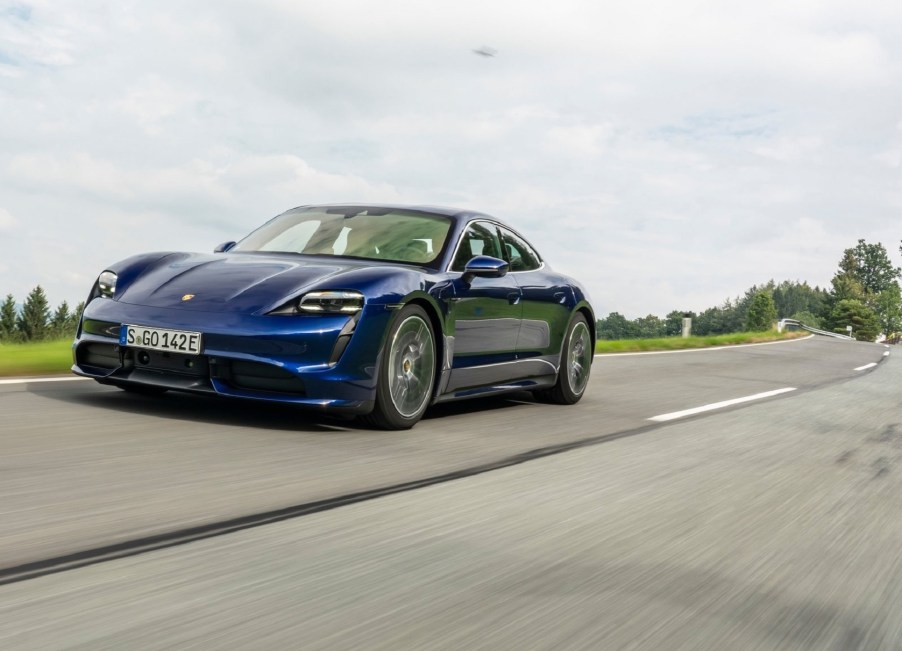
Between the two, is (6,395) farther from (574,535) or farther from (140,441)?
(574,535)

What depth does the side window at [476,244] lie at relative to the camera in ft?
22.9

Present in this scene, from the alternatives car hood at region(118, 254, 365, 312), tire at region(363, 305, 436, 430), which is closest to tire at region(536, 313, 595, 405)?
tire at region(363, 305, 436, 430)

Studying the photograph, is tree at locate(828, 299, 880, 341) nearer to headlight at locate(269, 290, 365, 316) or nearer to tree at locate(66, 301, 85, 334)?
tree at locate(66, 301, 85, 334)

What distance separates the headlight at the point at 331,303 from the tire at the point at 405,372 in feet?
0.97

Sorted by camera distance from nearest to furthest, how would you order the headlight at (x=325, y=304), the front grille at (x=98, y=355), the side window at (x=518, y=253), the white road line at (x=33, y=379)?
1. the headlight at (x=325, y=304)
2. the front grille at (x=98, y=355)
3. the white road line at (x=33, y=379)
4. the side window at (x=518, y=253)

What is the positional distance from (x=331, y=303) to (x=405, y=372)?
0.68m

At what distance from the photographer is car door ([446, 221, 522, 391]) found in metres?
6.72

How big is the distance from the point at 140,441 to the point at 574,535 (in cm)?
233

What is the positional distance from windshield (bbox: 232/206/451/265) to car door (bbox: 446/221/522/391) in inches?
9.2

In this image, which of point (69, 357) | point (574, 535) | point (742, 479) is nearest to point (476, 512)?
point (574, 535)

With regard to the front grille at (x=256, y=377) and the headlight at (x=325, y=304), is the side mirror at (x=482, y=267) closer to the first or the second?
the headlight at (x=325, y=304)

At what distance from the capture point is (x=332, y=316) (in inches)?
226

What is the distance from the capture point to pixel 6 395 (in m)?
6.63

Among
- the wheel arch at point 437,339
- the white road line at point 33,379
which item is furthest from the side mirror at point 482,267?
the white road line at point 33,379
